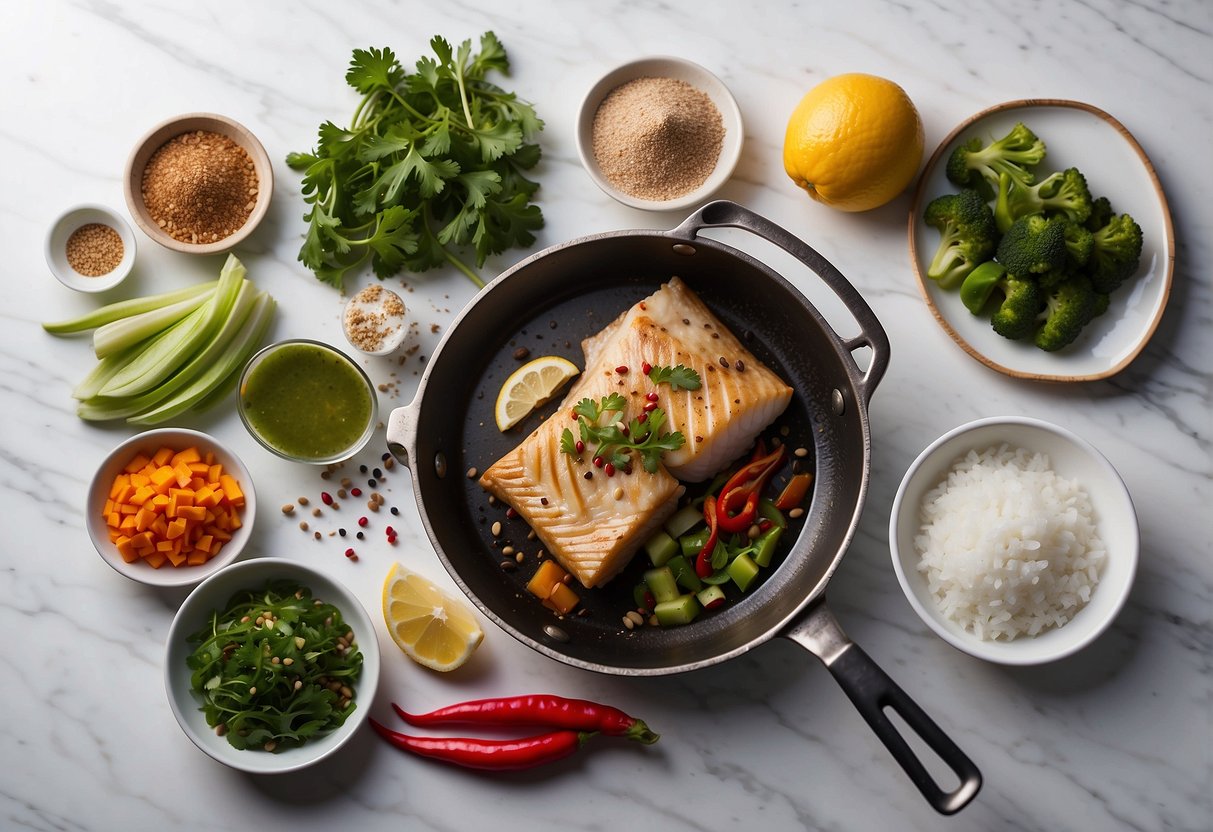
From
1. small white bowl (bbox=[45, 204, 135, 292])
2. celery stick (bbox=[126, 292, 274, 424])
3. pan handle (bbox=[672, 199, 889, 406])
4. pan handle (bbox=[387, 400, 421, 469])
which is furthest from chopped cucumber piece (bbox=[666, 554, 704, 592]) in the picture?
small white bowl (bbox=[45, 204, 135, 292])

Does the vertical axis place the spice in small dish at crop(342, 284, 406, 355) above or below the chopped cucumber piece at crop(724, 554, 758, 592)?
above

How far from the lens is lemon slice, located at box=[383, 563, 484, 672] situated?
10.4 feet

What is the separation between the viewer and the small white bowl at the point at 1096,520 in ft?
9.68

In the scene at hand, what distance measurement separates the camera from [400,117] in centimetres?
341

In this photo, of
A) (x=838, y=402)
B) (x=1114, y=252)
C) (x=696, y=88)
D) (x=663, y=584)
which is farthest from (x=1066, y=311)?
(x=663, y=584)

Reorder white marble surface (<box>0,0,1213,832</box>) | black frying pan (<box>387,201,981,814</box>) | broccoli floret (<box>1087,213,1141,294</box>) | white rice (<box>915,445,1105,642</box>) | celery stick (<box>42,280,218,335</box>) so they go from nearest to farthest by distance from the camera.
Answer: white rice (<box>915,445,1105,642</box>), black frying pan (<box>387,201,981,814</box>), broccoli floret (<box>1087,213,1141,294</box>), white marble surface (<box>0,0,1213,832</box>), celery stick (<box>42,280,218,335</box>)

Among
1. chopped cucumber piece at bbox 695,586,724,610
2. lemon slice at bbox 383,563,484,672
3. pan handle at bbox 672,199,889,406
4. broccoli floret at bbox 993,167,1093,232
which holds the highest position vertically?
broccoli floret at bbox 993,167,1093,232

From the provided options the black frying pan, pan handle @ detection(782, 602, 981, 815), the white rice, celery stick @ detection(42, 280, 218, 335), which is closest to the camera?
pan handle @ detection(782, 602, 981, 815)

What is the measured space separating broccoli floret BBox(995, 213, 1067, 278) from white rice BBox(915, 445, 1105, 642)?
665 mm

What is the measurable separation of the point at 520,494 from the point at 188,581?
4.08 ft

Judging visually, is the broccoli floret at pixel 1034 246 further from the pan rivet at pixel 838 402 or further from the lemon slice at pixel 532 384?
the lemon slice at pixel 532 384

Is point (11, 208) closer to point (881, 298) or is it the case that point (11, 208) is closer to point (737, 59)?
point (737, 59)

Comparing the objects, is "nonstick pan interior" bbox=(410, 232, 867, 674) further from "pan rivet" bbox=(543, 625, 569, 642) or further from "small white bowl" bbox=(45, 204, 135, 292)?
"small white bowl" bbox=(45, 204, 135, 292)

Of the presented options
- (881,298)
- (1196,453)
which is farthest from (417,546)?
(1196,453)
